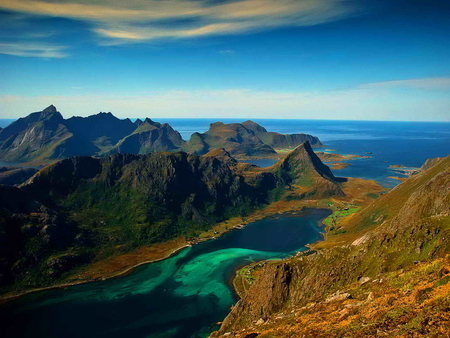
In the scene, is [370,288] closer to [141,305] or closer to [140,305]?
[141,305]

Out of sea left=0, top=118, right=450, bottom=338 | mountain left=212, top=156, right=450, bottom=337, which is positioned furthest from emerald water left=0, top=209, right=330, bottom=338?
mountain left=212, top=156, right=450, bottom=337

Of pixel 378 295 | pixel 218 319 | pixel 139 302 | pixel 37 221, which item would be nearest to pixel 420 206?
pixel 378 295

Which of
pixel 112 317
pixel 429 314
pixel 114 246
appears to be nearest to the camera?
pixel 429 314

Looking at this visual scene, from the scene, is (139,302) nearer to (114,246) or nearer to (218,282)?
(218,282)

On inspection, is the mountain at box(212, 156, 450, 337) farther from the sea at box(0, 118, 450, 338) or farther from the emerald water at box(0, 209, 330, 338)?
the emerald water at box(0, 209, 330, 338)

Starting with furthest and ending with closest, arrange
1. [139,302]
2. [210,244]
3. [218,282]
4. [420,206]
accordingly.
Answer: [210,244]
[218,282]
[139,302]
[420,206]

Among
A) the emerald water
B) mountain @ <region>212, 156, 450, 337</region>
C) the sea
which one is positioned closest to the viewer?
mountain @ <region>212, 156, 450, 337</region>
